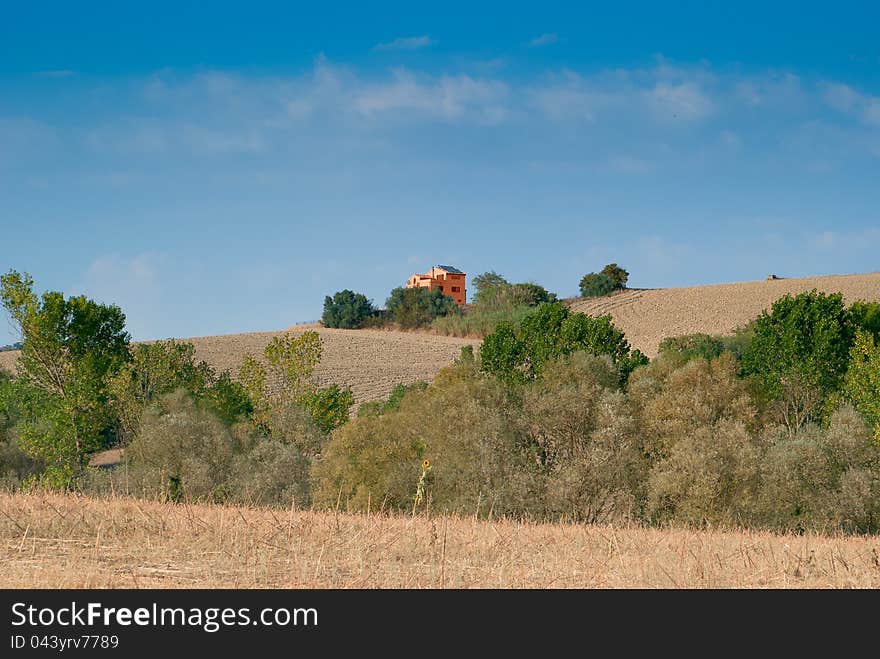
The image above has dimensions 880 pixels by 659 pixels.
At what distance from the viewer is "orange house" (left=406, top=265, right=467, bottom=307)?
591 ft

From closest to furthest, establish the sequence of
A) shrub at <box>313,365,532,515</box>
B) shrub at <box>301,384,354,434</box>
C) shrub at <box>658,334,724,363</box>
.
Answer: shrub at <box>313,365,532,515</box>, shrub at <box>658,334,724,363</box>, shrub at <box>301,384,354,434</box>

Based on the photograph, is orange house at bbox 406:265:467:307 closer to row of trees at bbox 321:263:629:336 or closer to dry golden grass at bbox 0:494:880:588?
row of trees at bbox 321:263:629:336

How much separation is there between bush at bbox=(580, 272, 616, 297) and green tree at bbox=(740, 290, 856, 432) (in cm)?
9345

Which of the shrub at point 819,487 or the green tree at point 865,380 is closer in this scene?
the shrub at point 819,487

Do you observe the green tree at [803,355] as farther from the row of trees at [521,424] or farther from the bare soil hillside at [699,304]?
the bare soil hillside at [699,304]

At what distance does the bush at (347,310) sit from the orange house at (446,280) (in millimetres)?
30812

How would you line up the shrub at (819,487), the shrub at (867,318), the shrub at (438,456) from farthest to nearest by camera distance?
1. the shrub at (867,318)
2. the shrub at (438,456)
3. the shrub at (819,487)

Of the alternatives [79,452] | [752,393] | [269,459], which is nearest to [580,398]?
[752,393]

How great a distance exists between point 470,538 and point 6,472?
2187 inches

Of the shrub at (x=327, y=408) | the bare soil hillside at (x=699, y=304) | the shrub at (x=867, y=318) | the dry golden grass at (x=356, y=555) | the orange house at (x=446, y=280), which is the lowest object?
the shrub at (x=327, y=408)

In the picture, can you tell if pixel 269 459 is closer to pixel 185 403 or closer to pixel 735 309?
pixel 185 403

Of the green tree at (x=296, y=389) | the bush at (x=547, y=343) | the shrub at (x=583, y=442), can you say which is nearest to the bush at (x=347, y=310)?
the green tree at (x=296, y=389)

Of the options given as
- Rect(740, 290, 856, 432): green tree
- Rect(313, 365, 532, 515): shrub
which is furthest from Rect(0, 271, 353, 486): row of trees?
Rect(740, 290, 856, 432): green tree

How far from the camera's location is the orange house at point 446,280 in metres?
180
